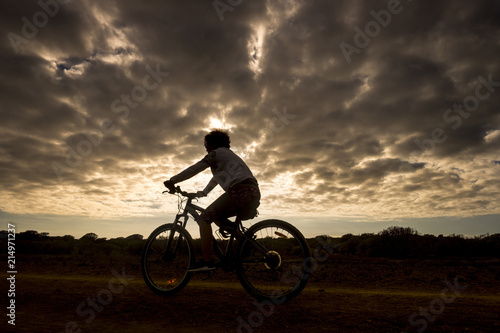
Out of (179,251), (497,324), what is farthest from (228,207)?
(497,324)

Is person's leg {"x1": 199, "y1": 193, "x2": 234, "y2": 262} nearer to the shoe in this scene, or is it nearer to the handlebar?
the shoe

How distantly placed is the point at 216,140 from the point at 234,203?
1.18 metres

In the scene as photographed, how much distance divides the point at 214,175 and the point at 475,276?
9.21 m

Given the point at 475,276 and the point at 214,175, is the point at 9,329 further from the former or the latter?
the point at 475,276

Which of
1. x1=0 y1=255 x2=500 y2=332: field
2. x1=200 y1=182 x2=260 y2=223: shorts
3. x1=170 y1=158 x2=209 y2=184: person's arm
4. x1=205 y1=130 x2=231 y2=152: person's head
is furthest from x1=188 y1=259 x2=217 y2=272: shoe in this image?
x1=205 y1=130 x2=231 y2=152: person's head

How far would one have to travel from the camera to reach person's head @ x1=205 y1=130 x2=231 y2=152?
216 inches

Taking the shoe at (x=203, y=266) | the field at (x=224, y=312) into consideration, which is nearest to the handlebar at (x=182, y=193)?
the shoe at (x=203, y=266)

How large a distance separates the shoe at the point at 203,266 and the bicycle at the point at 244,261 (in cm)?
10

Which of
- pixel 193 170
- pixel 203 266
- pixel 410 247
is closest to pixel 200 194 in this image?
pixel 193 170

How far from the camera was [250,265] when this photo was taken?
4.94 meters

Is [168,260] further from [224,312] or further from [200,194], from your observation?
[224,312]

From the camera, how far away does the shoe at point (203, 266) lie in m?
5.16

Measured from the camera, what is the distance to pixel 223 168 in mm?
5102

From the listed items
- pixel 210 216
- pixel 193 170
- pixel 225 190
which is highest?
pixel 193 170
